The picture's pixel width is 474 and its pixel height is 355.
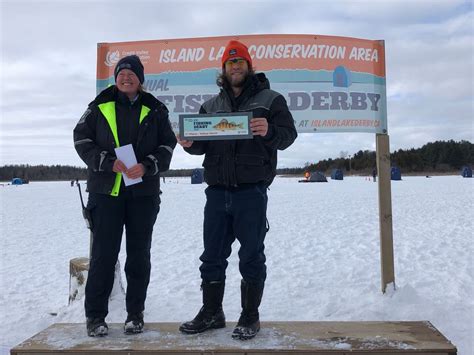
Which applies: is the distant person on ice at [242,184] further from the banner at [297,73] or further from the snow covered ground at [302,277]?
the banner at [297,73]

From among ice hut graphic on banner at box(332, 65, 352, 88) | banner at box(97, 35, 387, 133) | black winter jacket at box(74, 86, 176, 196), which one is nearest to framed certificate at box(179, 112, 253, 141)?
black winter jacket at box(74, 86, 176, 196)

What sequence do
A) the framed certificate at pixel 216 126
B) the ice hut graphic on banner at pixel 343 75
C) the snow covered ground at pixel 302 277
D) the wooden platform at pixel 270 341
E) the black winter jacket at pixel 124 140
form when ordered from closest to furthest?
the wooden platform at pixel 270 341 → the framed certificate at pixel 216 126 → the black winter jacket at pixel 124 140 → the snow covered ground at pixel 302 277 → the ice hut graphic on banner at pixel 343 75

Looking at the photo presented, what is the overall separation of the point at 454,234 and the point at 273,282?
475 cm

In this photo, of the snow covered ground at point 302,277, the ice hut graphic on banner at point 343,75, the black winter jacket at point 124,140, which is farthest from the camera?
the ice hut graphic on banner at point 343,75

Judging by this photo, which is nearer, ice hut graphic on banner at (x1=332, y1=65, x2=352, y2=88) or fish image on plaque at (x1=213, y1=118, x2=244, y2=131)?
fish image on plaque at (x1=213, y1=118, x2=244, y2=131)

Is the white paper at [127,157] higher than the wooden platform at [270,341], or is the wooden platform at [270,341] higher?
the white paper at [127,157]

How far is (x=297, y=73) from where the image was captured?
16.1ft

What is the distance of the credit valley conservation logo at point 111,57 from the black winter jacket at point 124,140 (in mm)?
1663

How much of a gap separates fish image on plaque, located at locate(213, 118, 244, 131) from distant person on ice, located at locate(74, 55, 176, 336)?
0.46 meters

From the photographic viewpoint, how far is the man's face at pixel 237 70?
10.8 ft

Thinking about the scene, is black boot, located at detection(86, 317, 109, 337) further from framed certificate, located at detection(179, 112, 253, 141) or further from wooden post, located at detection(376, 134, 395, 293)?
wooden post, located at detection(376, 134, 395, 293)

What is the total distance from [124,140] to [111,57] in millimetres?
1999

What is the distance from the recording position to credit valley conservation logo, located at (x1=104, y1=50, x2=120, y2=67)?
4.88 meters

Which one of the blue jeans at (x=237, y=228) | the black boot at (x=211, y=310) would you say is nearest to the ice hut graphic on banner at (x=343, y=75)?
the blue jeans at (x=237, y=228)
